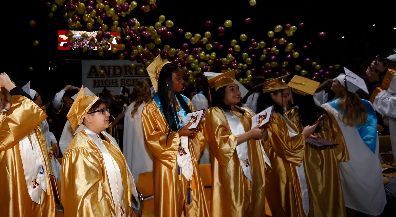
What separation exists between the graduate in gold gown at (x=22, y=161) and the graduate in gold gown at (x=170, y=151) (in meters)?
1.10

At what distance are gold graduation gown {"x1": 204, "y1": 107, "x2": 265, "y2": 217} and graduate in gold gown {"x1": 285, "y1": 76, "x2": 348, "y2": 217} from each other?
0.81 meters

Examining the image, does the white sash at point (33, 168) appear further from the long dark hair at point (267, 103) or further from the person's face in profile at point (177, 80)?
the long dark hair at point (267, 103)

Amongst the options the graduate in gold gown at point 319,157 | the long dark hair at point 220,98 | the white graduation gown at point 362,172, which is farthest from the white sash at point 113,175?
the white graduation gown at point 362,172

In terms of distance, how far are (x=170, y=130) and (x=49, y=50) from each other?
43.3ft

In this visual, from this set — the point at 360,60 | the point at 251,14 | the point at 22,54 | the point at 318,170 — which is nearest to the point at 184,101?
the point at 318,170

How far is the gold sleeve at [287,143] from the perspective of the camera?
517 cm

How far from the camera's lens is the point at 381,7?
12.8 m

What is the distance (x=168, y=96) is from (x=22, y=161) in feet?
5.31

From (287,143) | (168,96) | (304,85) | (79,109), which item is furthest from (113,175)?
(304,85)

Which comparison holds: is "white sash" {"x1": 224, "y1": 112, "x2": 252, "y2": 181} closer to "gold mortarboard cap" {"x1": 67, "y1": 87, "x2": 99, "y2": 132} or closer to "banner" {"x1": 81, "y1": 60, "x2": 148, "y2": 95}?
"gold mortarboard cap" {"x1": 67, "y1": 87, "x2": 99, "y2": 132}

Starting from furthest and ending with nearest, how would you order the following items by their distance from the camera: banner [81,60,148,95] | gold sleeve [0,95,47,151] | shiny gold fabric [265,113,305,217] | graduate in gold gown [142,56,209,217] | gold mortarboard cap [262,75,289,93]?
banner [81,60,148,95] → gold mortarboard cap [262,75,289,93] → shiny gold fabric [265,113,305,217] → graduate in gold gown [142,56,209,217] → gold sleeve [0,95,47,151]

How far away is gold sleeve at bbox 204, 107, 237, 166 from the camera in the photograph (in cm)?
477

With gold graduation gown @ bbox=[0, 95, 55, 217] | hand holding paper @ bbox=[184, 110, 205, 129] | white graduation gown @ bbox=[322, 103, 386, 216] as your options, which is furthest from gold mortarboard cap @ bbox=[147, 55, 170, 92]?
white graduation gown @ bbox=[322, 103, 386, 216]

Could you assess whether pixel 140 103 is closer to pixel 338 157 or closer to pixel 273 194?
pixel 273 194
